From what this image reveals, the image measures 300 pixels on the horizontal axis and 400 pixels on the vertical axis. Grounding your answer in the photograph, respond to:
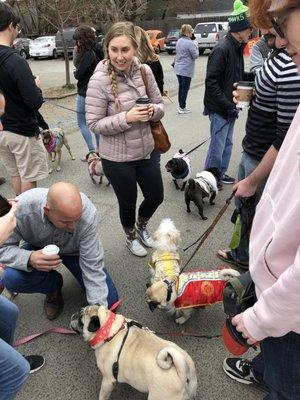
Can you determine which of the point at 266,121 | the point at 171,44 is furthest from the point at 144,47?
the point at 171,44

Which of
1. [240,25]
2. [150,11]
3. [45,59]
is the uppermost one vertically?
[240,25]

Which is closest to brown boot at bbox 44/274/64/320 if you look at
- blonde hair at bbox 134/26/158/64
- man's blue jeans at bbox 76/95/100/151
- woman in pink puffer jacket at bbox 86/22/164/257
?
woman in pink puffer jacket at bbox 86/22/164/257

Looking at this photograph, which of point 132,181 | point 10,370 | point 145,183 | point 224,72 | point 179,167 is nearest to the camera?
point 10,370

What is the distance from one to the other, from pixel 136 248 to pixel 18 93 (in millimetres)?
1833

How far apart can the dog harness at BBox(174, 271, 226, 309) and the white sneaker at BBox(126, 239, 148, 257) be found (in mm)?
1078

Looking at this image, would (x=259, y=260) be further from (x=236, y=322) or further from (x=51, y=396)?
(x=51, y=396)

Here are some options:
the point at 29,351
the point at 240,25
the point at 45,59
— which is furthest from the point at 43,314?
the point at 45,59

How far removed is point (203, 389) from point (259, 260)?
152 centimetres

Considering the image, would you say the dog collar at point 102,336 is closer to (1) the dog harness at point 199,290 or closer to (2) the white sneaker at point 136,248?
(1) the dog harness at point 199,290

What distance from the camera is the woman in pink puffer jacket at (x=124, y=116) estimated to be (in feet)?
9.16

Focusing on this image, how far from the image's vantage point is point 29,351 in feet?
8.65

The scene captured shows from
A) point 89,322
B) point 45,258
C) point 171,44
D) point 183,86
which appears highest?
point 45,258

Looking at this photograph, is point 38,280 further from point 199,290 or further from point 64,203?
point 199,290

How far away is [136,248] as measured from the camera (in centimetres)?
364
